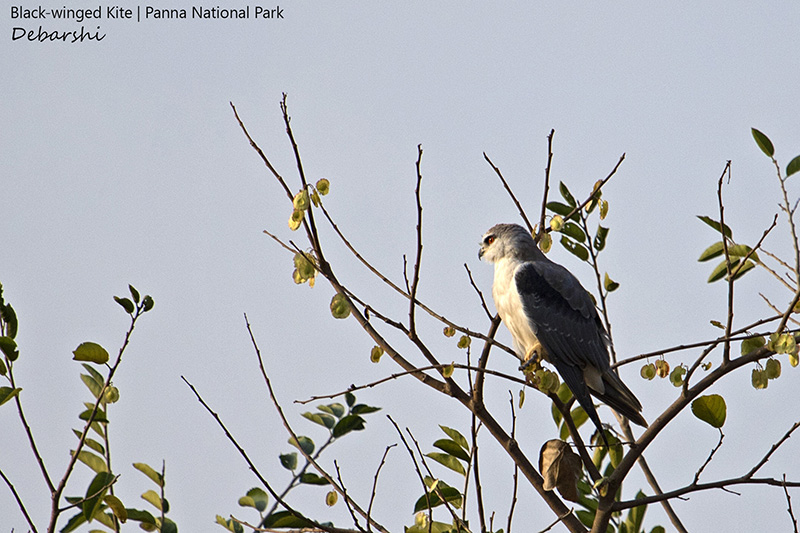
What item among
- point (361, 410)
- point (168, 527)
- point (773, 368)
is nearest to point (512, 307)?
point (361, 410)

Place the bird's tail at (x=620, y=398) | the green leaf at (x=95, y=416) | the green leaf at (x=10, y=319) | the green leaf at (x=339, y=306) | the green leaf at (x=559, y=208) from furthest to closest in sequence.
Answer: the bird's tail at (x=620, y=398), the green leaf at (x=559, y=208), the green leaf at (x=339, y=306), the green leaf at (x=95, y=416), the green leaf at (x=10, y=319)

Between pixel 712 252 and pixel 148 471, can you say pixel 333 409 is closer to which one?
pixel 148 471

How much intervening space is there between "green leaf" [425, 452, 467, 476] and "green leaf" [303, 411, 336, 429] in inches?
22.2

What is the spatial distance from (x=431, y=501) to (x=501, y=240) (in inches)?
100

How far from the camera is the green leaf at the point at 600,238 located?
4.81 m

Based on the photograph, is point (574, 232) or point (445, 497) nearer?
point (445, 497)

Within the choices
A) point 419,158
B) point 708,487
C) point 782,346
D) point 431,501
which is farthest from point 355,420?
point 782,346

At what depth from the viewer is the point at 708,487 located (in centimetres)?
310

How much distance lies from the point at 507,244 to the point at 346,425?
228cm

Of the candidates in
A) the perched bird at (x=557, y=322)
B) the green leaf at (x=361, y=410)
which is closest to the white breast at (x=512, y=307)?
the perched bird at (x=557, y=322)

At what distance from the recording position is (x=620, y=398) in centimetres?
492

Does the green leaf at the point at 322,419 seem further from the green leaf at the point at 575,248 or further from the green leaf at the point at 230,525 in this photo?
the green leaf at the point at 575,248

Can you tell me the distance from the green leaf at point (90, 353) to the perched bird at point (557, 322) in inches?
99.2

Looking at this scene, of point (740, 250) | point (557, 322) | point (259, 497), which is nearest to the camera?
point (259, 497)
